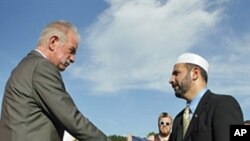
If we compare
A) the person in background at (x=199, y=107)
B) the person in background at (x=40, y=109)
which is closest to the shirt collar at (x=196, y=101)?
the person in background at (x=199, y=107)

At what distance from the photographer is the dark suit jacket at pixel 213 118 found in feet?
15.2

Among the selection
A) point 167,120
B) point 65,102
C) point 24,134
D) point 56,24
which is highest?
point 167,120

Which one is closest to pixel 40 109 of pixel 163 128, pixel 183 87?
pixel 183 87

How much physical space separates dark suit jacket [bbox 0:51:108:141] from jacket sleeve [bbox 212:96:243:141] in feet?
4.24

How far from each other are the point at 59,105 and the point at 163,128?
18.9 ft

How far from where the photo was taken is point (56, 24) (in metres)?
4.16

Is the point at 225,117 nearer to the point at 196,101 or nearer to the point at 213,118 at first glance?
the point at 213,118

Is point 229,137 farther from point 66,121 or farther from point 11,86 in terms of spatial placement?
point 11,86

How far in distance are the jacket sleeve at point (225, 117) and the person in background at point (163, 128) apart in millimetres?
4400

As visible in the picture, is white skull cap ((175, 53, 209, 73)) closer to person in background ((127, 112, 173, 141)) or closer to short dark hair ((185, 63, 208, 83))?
short dark hair ((185, 63, 208, 83))

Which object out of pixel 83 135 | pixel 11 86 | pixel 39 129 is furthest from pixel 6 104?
pixel 83 135

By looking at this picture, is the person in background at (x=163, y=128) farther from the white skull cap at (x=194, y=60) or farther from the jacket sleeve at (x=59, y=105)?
the jacket sleeve at (x=59, y=105)

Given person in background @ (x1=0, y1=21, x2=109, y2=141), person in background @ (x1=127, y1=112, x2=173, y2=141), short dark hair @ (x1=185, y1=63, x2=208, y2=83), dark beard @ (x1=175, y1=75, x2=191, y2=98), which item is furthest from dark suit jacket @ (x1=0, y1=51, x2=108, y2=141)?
person in background @ (x1=127, y1=112, x2=173, y2=141)

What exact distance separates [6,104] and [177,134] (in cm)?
202
